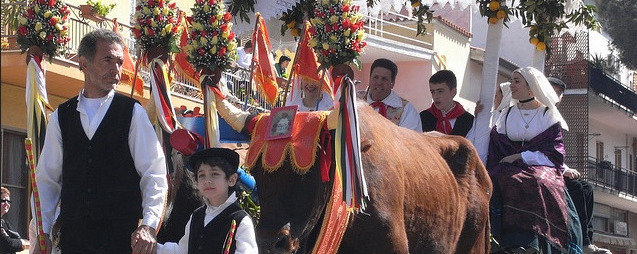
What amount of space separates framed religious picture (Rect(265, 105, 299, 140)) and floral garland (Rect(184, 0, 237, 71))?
2.00 feet

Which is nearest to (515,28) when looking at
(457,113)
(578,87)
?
(578,87)

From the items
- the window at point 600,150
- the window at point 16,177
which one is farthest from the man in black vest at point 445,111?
the window at point 600,150

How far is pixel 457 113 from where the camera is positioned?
33.0ft

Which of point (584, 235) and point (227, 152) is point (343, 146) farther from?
point (584, 235)

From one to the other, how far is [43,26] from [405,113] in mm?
3335

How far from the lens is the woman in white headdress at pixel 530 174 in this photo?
9.17 metres

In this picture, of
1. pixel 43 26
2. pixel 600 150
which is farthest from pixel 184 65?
pixel 600 150

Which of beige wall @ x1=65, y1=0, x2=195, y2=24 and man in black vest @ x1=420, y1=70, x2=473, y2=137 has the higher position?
beige wall @ x1=65, y1=0, x2=195, y2=24

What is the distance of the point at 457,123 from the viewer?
10031mm

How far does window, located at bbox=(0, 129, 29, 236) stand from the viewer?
644 inches

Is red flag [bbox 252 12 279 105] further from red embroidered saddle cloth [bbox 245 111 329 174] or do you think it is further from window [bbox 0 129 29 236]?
window [bbox 0 129 29 236]

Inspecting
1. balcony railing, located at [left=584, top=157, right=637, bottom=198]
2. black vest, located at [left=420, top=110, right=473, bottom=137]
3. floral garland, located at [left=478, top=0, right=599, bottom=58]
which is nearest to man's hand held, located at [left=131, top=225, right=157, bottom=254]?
black vest, located at [left=420, top=110, right=473, bottom=137]

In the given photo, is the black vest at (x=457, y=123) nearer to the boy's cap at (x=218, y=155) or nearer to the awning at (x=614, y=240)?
the boy's cap at (x=218, y=155)

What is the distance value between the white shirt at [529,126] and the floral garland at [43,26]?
3.70m
